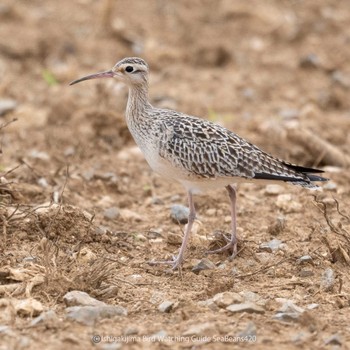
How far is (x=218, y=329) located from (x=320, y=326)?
67 centimetres

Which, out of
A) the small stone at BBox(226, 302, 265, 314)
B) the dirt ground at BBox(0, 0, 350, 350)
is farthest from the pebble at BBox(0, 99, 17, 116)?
the small stone at BBox(226, 302, 265, 314)

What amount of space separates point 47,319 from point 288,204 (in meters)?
3.65

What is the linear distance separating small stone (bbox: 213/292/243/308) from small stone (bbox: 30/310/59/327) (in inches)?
A: 45.3

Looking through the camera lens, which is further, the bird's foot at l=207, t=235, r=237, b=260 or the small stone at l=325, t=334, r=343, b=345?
the bird's foot at l=207, t=235, r=237, b=260

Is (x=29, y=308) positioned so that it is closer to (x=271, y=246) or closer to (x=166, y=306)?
(x=166, y=306)

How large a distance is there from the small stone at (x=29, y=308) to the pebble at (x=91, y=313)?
0.20 meters

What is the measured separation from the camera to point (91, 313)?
561 cm

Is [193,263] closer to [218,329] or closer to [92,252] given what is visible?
[92,252]

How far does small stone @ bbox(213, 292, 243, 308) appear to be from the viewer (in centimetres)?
596

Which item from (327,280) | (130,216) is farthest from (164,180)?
(327,280)

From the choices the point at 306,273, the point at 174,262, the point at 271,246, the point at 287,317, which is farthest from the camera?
the point at 271,246

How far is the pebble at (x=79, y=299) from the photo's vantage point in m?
5.82

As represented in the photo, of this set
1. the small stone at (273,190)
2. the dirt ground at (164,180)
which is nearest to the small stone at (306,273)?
the dirt ground at (164,180)

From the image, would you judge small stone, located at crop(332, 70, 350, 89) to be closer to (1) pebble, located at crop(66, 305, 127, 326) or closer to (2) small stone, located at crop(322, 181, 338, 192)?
(2) small stone, located at crop(322, 181, 338, 192)
